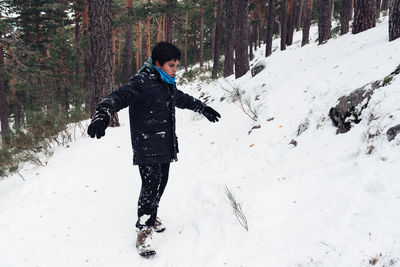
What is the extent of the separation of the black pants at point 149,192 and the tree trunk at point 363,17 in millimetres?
6895

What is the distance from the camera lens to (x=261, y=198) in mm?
2881

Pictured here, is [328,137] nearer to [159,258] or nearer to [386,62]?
[386,62]

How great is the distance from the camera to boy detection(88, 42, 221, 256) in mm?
2414

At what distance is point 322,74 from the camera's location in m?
4.98

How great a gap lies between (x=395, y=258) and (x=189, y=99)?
231 cm

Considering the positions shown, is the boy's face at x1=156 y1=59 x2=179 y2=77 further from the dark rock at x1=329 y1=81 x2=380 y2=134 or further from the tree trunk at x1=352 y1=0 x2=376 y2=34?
the tree trunk at x1=352 y1=0 x2=376 y2=34

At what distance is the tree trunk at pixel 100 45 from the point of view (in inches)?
251

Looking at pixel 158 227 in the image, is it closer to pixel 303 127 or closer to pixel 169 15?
pixel 303 127

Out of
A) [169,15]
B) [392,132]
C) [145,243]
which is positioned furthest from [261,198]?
[169,15]

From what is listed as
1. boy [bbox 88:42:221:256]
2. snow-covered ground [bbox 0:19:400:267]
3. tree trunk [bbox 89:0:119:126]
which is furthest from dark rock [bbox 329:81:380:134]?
tree trunk [bbox 89:0:119:126]

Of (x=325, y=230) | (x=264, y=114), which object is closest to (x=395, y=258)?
(x=325, y=230)

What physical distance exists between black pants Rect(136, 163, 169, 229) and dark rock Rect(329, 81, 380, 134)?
2.30 meters

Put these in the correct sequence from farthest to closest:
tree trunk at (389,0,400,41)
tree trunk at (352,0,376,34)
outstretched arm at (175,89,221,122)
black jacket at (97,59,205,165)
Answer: tree trunk at (352,0,376,34) → tree trunk at (389,0,400,41) → outstretched arm at (175,89,221,122) → black jacket at (97,59,205,165)

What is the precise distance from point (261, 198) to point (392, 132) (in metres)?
1.45
